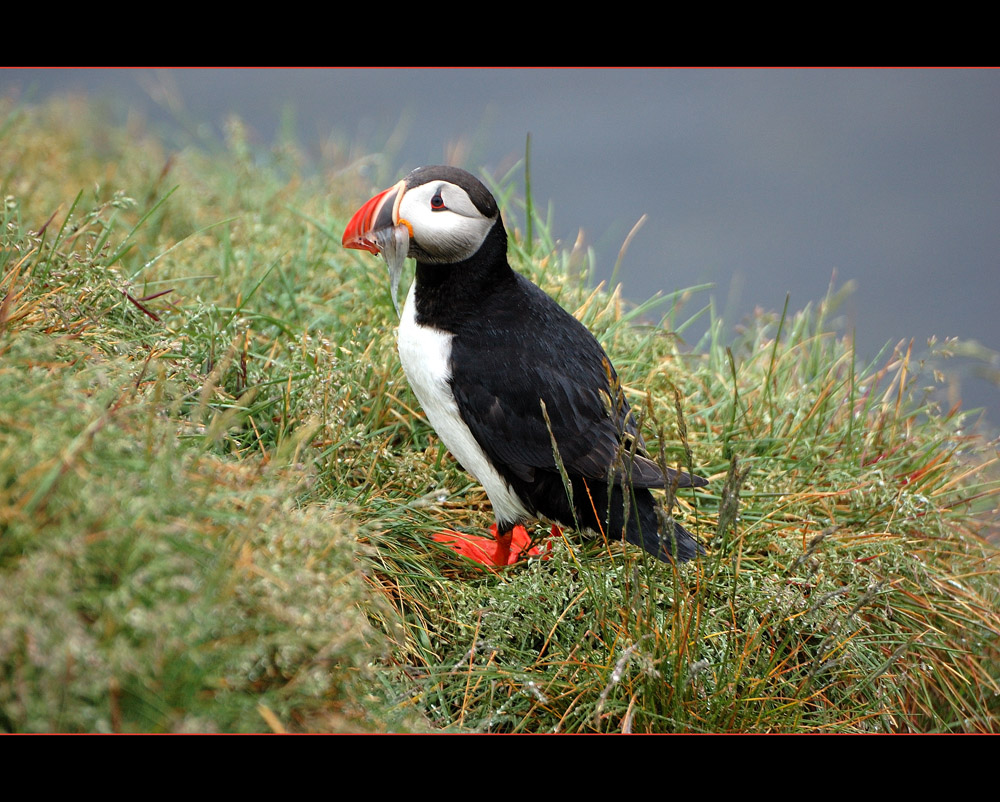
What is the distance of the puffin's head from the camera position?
2.88m

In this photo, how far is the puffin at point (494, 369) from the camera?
290 cm

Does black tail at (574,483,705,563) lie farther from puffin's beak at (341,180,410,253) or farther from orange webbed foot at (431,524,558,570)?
puffin's beak at (341,180,410,253)

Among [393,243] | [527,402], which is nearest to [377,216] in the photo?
[393,243]

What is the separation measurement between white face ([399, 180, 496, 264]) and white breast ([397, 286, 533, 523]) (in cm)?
30

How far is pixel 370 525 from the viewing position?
3016mm

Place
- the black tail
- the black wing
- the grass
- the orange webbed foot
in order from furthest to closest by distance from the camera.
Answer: the orange webbed foot < the black wing < the black tail < the grass

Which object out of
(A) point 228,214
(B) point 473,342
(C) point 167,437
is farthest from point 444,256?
(A) point 228,214

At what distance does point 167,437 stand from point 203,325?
4.85ft

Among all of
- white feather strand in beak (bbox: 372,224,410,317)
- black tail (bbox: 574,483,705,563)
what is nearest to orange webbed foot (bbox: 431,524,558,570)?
black tail (bbox: 574,483,705,563)

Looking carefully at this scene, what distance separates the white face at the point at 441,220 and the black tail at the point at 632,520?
963 millimetres

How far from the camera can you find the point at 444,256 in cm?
302

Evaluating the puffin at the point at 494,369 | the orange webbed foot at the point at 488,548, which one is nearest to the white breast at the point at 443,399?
the puffin at the point at 494,369

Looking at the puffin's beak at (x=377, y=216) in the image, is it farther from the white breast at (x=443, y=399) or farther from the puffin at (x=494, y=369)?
the white breast at (x=443, y=399)
